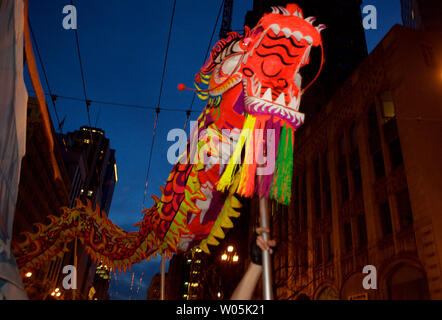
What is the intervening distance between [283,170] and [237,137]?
1018mm

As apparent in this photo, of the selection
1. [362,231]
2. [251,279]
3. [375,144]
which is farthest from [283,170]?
[375,144]

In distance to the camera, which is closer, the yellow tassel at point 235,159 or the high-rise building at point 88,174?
the yellow tassel at point 235,159

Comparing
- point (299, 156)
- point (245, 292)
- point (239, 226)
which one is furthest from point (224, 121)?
point (239, 226)

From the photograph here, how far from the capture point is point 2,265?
267 cm

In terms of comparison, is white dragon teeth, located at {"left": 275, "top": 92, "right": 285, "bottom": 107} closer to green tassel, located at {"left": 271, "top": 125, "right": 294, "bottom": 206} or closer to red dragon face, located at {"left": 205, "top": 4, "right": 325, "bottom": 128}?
red dragon face, located at {"left": 205, "top": 4, "right": 325, "bottom": 128}

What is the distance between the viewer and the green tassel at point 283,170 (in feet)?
9.43

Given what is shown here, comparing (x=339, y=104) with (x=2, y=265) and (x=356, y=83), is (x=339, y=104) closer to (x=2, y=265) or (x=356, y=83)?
(x=356, y=83)

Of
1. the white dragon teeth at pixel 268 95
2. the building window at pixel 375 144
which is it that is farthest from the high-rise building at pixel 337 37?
the white dragon teeth at pixel 268 95

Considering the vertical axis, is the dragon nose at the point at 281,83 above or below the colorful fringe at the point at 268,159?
above

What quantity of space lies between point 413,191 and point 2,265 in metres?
14.6

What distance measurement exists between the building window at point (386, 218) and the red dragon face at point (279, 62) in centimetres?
1410

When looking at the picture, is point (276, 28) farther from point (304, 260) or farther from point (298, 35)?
point (304, 260)

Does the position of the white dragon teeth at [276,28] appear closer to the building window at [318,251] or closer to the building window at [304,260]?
the building window at [318,251]

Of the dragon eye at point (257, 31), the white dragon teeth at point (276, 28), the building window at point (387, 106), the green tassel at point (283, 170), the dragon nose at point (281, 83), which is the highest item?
the building window at point (387, 106)
